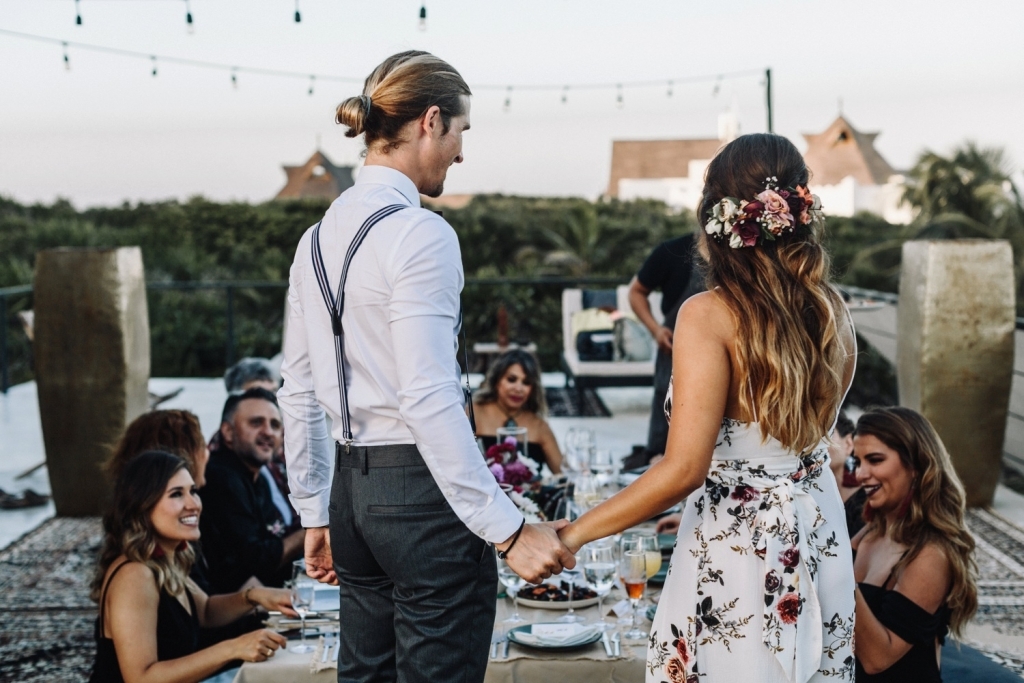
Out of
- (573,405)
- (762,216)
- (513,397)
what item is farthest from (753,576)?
(573,405)

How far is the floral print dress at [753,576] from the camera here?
1531 millimetres

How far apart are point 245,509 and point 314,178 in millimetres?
21130

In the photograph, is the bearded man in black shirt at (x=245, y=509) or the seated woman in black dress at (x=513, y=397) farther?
the seated woman in black dress at (x=513, y=397)

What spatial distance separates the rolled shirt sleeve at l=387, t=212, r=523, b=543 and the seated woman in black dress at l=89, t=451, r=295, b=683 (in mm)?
654

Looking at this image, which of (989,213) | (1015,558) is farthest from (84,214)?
(1015,558)

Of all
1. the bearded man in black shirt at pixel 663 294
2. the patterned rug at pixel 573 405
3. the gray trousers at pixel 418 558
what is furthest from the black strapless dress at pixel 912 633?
the patterned rug at pixel 573 405

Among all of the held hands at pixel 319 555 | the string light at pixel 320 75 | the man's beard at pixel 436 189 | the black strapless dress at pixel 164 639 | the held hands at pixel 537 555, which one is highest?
the string light at pixel 320 75

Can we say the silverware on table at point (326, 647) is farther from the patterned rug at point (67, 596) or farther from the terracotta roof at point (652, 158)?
the terracotta roof at point (652, 158)

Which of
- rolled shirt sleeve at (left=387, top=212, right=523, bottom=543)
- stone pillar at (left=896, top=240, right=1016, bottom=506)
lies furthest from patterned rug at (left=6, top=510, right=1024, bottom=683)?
rolled shirt sleeve at (left=387, top=212, right=523, bottom=543)

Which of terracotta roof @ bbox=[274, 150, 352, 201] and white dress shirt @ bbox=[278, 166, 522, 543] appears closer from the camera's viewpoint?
white dress shirt @ bbox=[278, 166, 522, 543]

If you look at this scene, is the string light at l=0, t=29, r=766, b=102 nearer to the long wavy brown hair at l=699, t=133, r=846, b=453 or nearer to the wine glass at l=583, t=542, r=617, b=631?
the wine glass at l=583, t=542, r=617, b=631

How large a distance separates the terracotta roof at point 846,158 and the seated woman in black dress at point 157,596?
124 ft

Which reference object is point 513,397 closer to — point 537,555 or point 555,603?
point 555,603

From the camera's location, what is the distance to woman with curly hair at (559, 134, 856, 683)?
1472 mm
